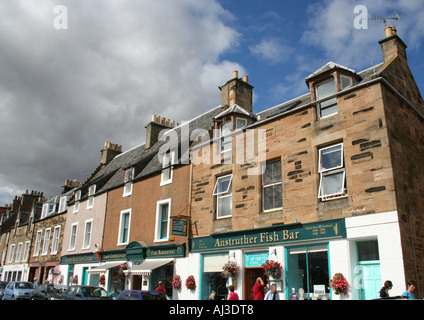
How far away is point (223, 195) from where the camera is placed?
54.3 feet

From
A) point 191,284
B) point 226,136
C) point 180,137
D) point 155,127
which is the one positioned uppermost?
point 155,127

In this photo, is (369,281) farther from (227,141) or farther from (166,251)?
(166,251)

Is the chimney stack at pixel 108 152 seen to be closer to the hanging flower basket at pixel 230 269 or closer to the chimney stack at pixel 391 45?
the hanging flower basket at pixel 230 269

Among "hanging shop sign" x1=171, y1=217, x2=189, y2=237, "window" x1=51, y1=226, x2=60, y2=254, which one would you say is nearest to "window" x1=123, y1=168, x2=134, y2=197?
"hanging shop sign" x1=171, y1=217, x2=189, y2=237

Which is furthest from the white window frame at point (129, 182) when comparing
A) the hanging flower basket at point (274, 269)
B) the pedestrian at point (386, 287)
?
the pedestrian at point (386, 287)

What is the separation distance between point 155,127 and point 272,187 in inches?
636

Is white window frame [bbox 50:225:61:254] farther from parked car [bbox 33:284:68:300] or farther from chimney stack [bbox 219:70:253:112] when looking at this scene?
chimney stack [bbox 219:70:253:112]

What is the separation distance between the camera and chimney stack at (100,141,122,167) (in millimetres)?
35250

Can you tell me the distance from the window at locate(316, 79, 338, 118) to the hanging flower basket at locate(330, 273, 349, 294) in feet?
18.8

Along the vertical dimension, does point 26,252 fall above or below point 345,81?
below

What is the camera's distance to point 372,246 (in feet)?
37.1

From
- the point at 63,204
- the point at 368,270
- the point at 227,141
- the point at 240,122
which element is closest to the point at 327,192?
the point at 368,270

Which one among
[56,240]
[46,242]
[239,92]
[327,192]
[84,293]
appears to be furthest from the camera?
[46,242]

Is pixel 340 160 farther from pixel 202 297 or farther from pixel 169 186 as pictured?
pixel 169 186
